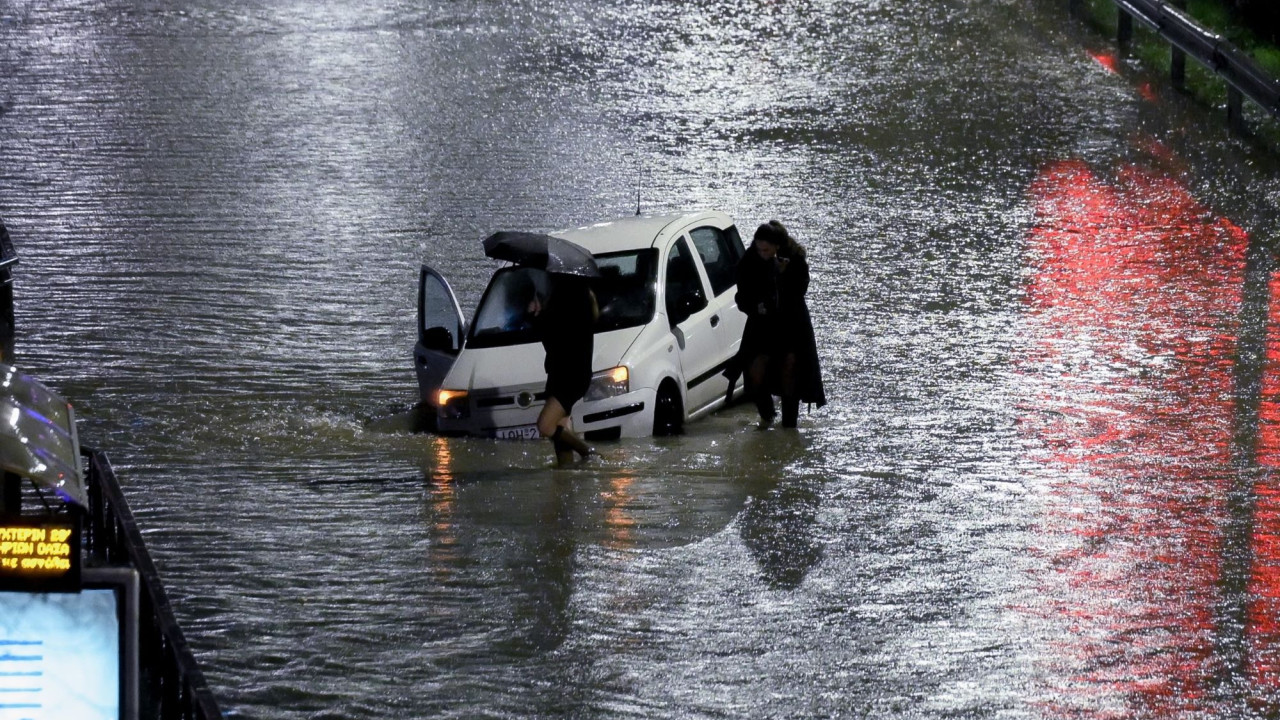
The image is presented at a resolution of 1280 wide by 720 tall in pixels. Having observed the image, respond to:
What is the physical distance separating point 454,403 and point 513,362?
1.55 ft

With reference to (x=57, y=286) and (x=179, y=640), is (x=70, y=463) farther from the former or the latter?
(x=57, y=286)

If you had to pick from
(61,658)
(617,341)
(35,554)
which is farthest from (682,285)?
(35,554)

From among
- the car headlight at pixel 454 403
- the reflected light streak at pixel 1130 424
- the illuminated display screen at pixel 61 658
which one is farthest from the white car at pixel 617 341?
the illuminated display screen at pixel 61 658

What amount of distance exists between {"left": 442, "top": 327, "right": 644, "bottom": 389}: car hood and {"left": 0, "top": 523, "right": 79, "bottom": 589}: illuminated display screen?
266 inches

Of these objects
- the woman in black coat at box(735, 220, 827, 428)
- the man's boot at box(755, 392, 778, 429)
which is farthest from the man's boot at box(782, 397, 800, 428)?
the man's boot at box(755, 392, 778, 429)

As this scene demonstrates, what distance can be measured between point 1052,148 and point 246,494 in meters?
11.6

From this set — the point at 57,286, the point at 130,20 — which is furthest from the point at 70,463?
the point at 130,20

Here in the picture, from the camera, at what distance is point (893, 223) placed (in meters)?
16.2

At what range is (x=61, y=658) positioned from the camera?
4.44 meters

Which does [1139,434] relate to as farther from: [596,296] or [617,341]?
[596,296]

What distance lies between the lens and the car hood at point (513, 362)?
11062mm

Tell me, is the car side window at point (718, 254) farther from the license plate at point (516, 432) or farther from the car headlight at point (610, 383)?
the license plate at point (516, 432)

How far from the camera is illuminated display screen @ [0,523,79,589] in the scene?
4.26 meters

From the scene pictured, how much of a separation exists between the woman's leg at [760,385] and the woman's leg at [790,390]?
145mm
